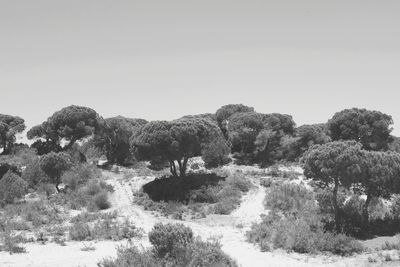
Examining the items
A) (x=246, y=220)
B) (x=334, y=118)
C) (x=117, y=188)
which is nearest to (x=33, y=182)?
(x=117, y=188)

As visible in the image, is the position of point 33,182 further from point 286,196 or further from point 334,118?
point 334,118

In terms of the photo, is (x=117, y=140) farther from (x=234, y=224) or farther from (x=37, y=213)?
(x=234, y=224)

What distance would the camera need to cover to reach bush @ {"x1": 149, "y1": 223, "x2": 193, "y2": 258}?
17000mm

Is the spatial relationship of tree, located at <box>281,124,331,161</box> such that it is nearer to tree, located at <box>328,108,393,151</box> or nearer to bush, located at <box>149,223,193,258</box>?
tree, located at <box>328,108,393,151</box>

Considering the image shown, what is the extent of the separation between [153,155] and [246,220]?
12213 mm

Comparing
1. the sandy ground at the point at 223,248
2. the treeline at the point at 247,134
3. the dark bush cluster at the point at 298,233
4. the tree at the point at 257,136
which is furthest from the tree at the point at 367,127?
the sandy ground at the point at 223,248

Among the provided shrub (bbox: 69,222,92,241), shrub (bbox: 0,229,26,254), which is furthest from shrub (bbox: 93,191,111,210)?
shrub (bbox: 0,229,26,254)

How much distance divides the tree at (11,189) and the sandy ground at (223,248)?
834 centimetres

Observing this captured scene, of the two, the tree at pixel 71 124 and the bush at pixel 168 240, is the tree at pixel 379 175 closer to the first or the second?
the bush at pixel 168 240

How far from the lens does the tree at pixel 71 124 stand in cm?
5232

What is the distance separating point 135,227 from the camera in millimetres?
25281

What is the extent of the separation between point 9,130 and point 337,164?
156 feet

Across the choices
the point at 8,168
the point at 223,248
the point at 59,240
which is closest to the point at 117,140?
the point at 8,168

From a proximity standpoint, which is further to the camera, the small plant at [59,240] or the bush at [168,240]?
the small plant at [59,240]
